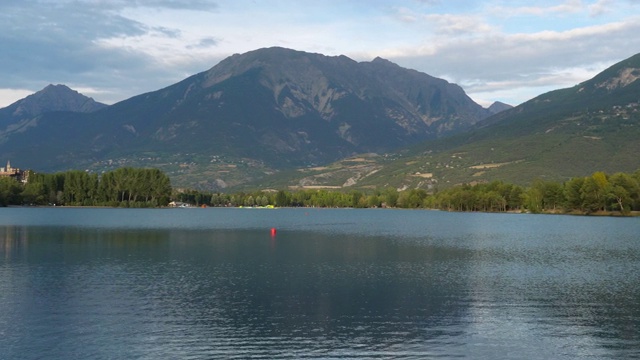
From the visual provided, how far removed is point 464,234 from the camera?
471ft

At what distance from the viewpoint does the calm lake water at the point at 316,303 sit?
130 ft

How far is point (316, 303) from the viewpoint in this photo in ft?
177

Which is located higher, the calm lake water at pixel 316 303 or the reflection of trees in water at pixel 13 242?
the reflection of trees in water at pixel 13 242

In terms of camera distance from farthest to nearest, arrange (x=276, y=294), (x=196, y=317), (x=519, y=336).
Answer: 1. (x=276, y=294)
2. (x=196, y=317)
3. (x=519, y=336)

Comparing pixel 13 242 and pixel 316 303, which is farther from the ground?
pixel 13 242

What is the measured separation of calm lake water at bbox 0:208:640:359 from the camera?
39719mm

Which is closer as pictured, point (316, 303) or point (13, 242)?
point (316, 303)

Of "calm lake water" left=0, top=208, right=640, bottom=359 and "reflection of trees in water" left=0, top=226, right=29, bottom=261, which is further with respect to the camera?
"reflection of trees in water" left=0, top=226, right=29, bottom=261

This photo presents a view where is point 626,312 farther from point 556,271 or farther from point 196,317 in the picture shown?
point 196,317

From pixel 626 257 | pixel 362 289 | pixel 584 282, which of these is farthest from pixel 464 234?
pixel 362 289

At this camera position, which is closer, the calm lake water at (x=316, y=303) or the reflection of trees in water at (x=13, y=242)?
the calm lake water at (x=316, y=303)

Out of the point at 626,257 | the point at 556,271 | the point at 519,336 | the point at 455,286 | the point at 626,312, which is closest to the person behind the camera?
the point at 519,336

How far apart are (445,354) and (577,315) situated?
18.1 meters

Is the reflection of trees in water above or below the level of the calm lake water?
above
